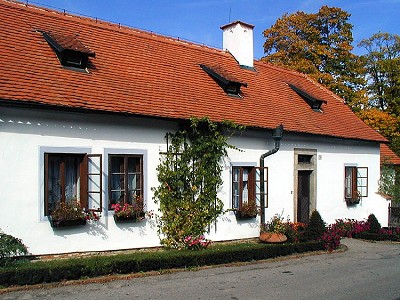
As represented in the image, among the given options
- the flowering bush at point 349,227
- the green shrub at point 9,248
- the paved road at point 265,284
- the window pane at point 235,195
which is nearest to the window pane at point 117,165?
the green shrub at point 9,248

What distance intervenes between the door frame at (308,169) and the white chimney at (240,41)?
14.9 feet

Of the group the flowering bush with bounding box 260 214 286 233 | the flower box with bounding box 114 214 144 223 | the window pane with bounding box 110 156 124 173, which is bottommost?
the flowering bush with bounding box 260 214 286 233

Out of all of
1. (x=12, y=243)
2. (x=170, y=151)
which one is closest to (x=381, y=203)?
(x=170, y=151)

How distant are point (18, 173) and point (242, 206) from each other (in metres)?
6.78

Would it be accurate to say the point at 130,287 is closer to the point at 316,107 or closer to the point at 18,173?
the point at 18,173

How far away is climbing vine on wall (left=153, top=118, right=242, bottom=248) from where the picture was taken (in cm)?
1296

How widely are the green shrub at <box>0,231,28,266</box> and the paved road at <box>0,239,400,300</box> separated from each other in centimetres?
135

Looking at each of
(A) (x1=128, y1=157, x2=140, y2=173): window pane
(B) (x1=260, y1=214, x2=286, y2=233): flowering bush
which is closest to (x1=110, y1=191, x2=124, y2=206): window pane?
(A) (x1=128, y1=157, x2=140, y2=173): window pane

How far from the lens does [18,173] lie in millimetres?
10531

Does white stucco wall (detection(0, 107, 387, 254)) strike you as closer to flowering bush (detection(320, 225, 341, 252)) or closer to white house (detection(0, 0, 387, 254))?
white house (detection(0, 0, 387, 254))

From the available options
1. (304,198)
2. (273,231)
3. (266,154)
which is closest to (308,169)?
(304,198)

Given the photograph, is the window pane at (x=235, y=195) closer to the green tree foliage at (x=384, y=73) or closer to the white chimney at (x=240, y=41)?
the white chimney at (x=240, y=41)

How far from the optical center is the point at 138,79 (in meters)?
14.0

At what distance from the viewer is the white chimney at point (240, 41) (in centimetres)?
1966
